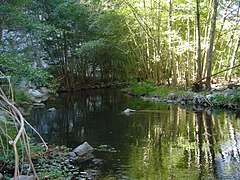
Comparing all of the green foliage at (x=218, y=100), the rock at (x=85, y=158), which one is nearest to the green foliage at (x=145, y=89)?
the green foliage at (x=218, y=100)

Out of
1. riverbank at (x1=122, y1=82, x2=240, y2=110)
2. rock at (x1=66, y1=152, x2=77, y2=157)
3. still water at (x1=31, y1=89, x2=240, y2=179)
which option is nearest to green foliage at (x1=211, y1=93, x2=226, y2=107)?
riverbank at (x1=122, y1=82, x2=240, y2=110)

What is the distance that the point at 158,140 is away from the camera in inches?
269

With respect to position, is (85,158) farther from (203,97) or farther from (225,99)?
(203,97)

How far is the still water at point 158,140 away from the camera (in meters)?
4.79

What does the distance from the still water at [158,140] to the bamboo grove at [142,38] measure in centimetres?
417

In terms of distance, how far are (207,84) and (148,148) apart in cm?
796

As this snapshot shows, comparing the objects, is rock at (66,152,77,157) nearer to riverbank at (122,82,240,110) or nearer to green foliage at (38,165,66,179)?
green foliage at (38,165,66,179)

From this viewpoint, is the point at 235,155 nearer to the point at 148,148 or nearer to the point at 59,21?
the point at 148,148

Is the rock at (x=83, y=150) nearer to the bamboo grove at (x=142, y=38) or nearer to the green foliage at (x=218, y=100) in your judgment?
the green foliage at (x=218, y=100)

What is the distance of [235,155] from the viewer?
216 inches

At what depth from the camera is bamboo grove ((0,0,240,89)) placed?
1510cm

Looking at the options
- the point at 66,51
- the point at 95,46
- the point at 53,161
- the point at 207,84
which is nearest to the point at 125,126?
the point at 53,161

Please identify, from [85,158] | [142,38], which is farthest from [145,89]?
[85,158]

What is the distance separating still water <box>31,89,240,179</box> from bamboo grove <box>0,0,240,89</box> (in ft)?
13.7
